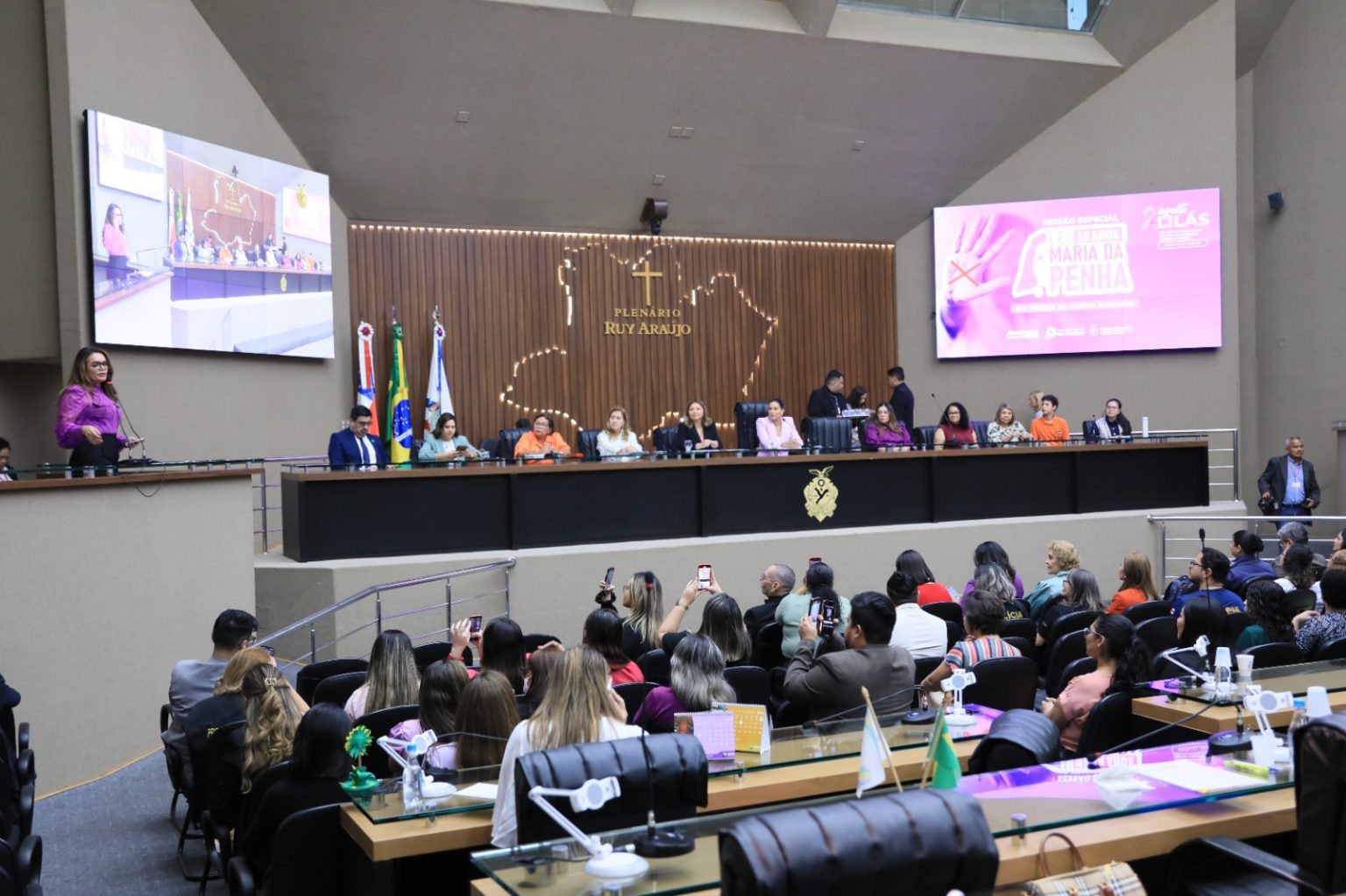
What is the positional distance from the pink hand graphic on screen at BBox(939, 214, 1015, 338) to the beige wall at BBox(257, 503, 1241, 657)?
160 inches

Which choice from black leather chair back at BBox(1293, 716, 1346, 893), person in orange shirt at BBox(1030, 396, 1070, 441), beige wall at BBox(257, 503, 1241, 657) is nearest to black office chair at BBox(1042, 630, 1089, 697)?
black leather chair back at BBox(1293, 716, 1346, 893)

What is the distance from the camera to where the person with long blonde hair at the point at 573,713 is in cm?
323

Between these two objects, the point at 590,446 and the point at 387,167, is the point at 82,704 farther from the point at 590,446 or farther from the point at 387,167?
the point at 387,167

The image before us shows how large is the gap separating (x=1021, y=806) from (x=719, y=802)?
0.85m

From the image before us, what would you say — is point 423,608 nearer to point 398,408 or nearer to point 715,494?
point 715,494

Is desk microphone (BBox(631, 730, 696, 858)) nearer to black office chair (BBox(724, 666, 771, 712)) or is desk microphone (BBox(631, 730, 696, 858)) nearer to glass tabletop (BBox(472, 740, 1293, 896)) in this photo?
glass tabletop (BBox(472, 740, 1293, 896))

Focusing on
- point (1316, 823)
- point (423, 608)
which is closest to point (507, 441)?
point (423, 608)

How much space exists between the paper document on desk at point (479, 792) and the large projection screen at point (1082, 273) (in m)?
11.9

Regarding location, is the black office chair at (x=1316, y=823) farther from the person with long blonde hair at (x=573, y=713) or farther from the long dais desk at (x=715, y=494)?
the long dais desk at (x=715, y=494)

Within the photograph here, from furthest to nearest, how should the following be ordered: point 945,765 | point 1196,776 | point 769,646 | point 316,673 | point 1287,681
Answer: point 769,646, point 316,673, point 1287,681, point 1196,776, point 945,765

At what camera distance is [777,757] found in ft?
11.3

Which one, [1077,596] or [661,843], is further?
[1077,596]

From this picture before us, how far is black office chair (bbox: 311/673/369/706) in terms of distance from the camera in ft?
16.9

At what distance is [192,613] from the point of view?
22.9 feet
